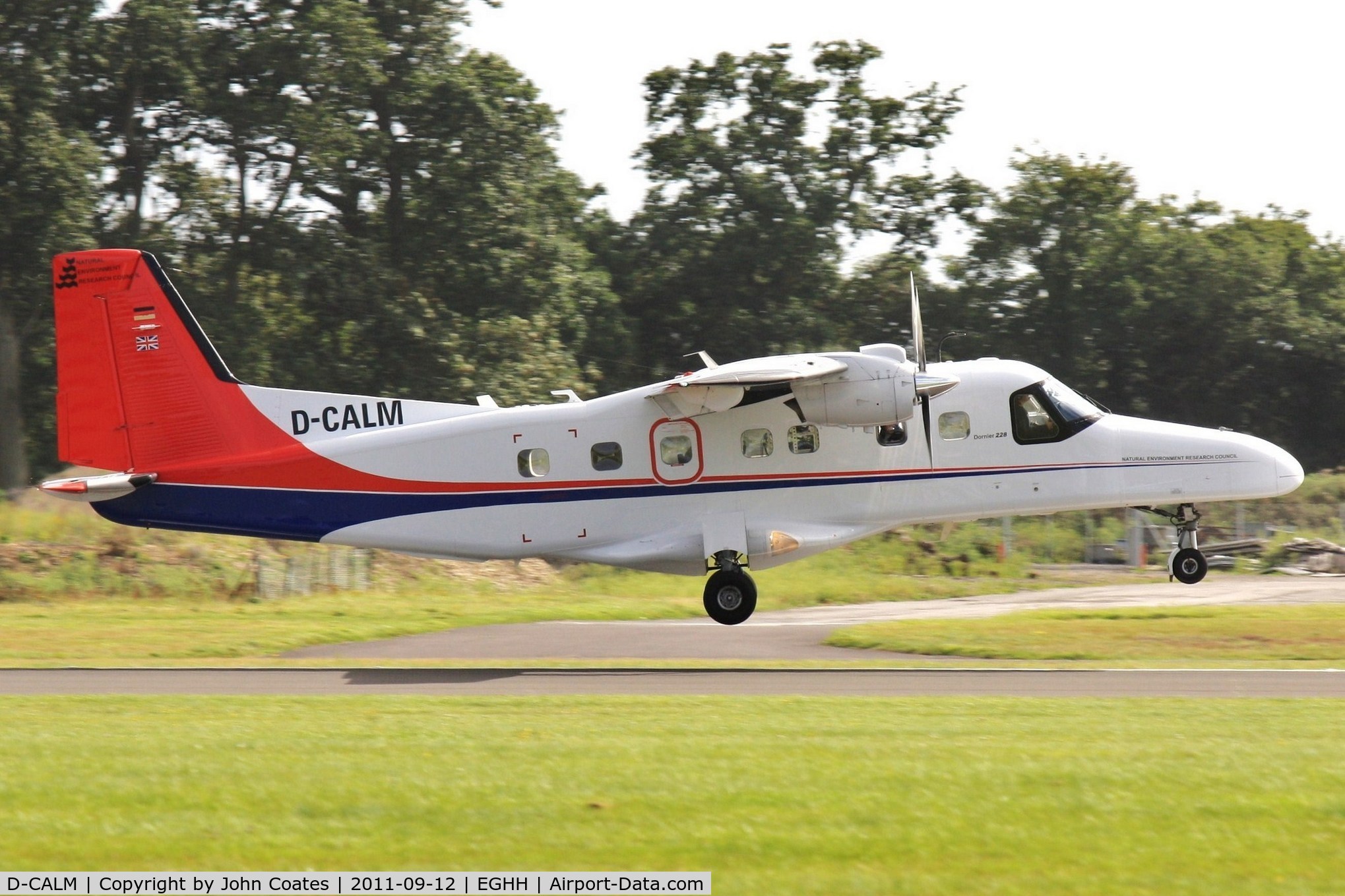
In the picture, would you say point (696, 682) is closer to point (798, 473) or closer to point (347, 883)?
point (798, 473)

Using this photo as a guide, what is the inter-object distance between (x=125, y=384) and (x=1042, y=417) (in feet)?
40.6

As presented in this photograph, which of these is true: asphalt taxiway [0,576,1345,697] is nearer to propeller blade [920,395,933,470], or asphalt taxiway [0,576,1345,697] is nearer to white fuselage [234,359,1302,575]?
white fuselage [234,359,1302,575]

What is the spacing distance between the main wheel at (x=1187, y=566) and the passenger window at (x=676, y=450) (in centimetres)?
646

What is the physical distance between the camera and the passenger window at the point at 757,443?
1852cm

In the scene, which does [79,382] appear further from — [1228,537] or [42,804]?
[1228,537]

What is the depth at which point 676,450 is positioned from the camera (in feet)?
61.2

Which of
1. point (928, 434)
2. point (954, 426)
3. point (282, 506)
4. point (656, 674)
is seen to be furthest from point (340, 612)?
point (954, 426)

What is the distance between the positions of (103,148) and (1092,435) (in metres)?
31.4

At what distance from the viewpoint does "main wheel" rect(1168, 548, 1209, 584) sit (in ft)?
60.3

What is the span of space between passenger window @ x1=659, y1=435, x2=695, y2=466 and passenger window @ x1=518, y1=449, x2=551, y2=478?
5.08ft

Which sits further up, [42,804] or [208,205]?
[208,205]

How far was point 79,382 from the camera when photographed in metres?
19.3

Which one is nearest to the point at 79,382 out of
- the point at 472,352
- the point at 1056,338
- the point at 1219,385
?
the point at 472,352

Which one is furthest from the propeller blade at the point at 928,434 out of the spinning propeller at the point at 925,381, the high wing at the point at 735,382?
the high wing at the point at 735,382
